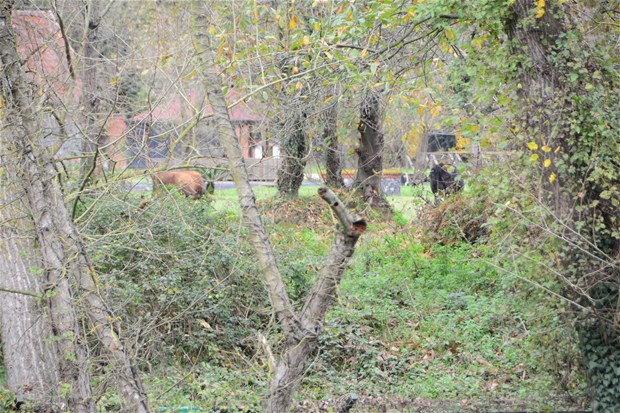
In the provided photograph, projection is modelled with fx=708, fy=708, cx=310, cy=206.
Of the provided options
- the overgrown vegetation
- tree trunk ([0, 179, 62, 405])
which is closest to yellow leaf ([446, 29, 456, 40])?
the overgrown vegetation

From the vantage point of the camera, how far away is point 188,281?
30.6 feet

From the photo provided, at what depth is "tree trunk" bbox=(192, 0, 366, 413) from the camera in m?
4.34

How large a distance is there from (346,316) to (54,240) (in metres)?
5.19

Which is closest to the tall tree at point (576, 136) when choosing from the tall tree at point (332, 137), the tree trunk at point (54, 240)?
the tall tree at point (332, 137)

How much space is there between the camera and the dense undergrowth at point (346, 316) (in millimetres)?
6938

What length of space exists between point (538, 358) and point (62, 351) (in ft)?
15.2

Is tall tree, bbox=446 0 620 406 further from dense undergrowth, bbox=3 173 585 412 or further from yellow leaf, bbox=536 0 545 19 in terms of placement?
dense undergrowth, bbox=3 173 585 412

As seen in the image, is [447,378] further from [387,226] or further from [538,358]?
[387,226]

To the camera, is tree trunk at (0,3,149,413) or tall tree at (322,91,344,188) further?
tall tree at (322,91,344,188)

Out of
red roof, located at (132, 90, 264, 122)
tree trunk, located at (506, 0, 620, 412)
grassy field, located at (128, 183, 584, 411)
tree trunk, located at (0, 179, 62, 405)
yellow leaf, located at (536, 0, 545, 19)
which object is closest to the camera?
red roof, located at (132, 90, 264, 122)

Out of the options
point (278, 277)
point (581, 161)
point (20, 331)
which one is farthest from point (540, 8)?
point (20, 331)

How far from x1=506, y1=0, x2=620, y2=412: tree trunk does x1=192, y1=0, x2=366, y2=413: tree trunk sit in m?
2.83

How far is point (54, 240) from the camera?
5305mm

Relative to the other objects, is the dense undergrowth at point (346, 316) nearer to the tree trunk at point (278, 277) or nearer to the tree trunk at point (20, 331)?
the tree trunk at point (20, 331)
